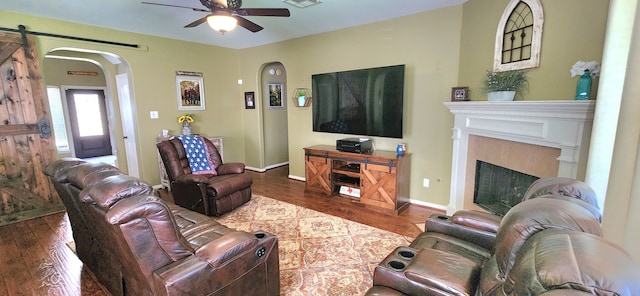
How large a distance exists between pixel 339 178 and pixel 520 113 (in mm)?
2467

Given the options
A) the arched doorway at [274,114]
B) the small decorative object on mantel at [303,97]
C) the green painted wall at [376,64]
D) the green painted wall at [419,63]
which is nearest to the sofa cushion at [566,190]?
the green painted wall at [376,64]

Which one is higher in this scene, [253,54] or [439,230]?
[253,54]

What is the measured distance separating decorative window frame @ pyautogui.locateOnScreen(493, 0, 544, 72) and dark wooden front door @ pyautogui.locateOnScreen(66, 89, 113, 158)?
926 cm

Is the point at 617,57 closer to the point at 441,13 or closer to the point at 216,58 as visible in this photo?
the point at 441,13

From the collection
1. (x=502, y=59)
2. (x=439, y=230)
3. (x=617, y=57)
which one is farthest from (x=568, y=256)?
(x=502, y=59)

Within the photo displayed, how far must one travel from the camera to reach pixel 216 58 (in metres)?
5.33

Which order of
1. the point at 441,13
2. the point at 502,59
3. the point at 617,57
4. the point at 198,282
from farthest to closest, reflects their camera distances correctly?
the point at 441,13, the point at 502,59, the point at 617,57, the point at 198,282

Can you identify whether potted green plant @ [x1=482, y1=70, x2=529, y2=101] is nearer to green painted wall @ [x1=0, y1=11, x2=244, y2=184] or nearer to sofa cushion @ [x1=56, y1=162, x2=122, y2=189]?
sofa cushion @ [x1=56, y1=162, x2=122, y2=189]

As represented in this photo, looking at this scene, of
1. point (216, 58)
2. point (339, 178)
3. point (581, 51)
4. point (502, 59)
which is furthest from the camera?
point (216, 58)

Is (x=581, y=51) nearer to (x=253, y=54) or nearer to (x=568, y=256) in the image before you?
(x=568, y=256)

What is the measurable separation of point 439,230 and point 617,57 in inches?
58.5

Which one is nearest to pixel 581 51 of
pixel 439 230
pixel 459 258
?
pixel 439 230

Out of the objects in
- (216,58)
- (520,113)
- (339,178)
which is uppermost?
(216,58)

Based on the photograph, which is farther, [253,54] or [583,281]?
[253,54]
